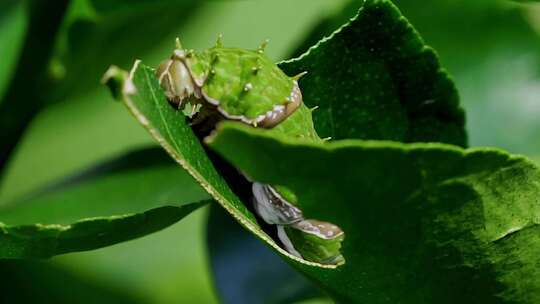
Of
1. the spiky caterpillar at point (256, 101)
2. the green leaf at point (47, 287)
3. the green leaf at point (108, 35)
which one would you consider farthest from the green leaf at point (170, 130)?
the green leaf at point (47, 287)

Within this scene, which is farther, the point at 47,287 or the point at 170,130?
the point at 47,287

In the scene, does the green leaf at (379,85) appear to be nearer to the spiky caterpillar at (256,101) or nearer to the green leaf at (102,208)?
the spiky caterpillar at (256,101)

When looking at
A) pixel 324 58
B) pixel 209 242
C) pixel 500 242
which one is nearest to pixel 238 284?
pixel 209 242

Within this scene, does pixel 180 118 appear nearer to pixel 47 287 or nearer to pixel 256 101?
pixel 256 101

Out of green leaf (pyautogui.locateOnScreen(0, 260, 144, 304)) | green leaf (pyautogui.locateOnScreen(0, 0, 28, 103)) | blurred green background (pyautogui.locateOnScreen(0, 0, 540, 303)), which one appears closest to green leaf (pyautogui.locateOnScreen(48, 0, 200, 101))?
blurred green background (pyautogui.locateOnScreen(0, 0, 540, 303))

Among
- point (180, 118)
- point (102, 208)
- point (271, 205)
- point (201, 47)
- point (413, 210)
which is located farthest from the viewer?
point (201, 47)

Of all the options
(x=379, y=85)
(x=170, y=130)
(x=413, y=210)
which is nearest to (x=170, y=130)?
(x=170, y=130)

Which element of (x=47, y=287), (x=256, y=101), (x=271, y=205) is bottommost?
(x=47, y=287)
